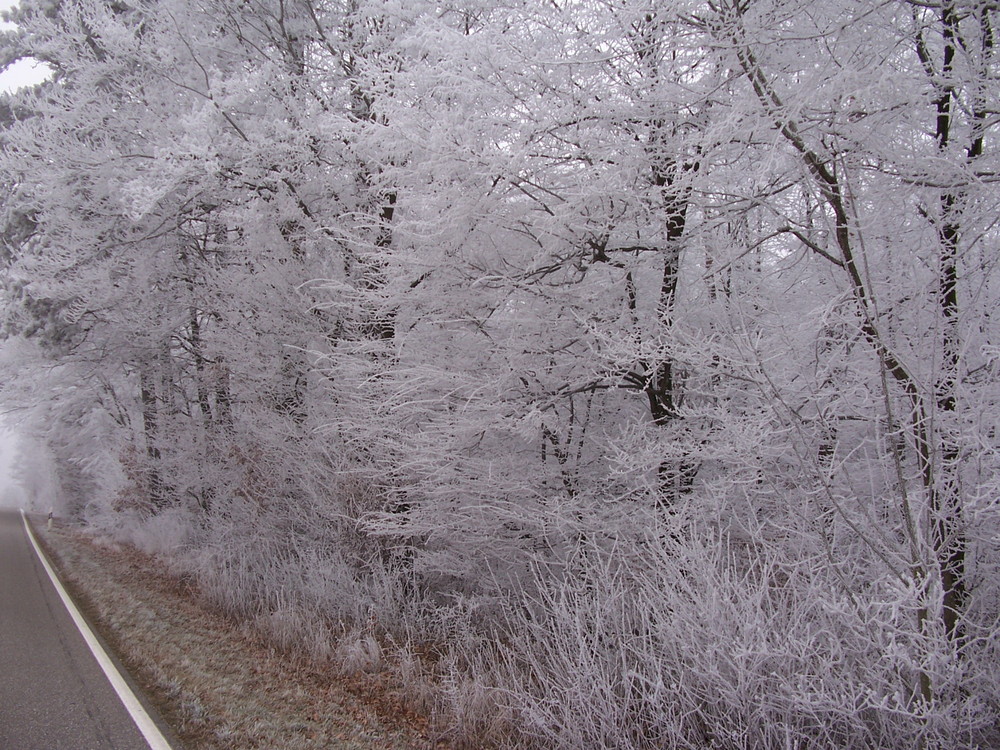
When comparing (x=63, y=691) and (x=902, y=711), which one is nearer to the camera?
(x=902, y=711)

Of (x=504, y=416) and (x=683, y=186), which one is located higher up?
(x=683, y=186)

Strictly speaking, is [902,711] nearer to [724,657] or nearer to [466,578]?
[724,657]

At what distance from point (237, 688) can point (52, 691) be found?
171cm

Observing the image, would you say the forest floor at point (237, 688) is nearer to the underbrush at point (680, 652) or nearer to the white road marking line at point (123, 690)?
the white road marking line at point (123, 690)

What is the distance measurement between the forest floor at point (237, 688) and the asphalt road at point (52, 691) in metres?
0.34

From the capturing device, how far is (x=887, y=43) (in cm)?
421

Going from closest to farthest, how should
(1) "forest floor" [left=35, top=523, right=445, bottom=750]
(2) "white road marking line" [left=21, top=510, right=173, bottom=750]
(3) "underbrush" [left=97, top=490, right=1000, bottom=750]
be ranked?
(3) "underbrush" [left=97, top=490, right=1000, bottom=750] → (2) "white road marking line" [left=21, top=510, right=173, bottom=750] → (1) "forest floor" [left=35, top=523, right=445, bottom=750]

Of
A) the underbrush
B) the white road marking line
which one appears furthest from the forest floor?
the underbrush

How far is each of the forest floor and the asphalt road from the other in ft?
1.10

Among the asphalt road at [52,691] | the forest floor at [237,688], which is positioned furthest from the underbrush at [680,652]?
the asphalt road at [52,691]

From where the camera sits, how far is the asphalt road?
469cm

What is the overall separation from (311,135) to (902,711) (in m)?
9.69

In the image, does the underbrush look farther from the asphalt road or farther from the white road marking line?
the asphalt road

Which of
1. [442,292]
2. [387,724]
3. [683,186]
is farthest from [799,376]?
[387,724]
